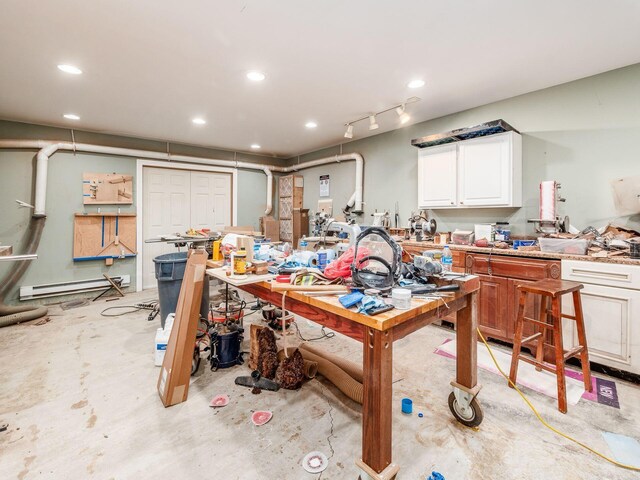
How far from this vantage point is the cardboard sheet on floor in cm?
212

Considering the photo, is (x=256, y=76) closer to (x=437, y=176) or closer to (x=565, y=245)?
(x=437, y=176)

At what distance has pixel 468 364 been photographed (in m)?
1.70

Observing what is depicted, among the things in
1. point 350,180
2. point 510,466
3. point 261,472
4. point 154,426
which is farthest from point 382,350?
point 350,180

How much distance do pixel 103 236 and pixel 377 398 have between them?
5.32 meters

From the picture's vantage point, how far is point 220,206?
19.8 feet

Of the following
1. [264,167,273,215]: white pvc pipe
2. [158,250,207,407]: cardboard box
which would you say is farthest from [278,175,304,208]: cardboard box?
[158,250,207,407]: cardboard box

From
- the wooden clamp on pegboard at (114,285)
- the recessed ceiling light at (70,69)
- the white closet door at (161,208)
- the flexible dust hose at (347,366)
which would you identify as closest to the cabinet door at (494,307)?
the flexible dust hose at (347,366)

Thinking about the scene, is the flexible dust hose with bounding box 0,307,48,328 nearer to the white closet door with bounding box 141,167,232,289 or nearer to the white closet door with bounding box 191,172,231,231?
the white closet door with bounding box 141,167,232,289

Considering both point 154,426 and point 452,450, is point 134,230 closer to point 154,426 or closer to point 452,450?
point 154,426

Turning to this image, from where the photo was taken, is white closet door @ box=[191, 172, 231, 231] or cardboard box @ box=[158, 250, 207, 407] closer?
cardboard box @ box=[158, 250, 207, 407]

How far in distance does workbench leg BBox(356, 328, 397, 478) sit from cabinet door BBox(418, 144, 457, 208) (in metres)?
2.96

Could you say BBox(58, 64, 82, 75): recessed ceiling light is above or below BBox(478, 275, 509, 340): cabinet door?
above

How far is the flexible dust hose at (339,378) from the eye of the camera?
1991 millimetres

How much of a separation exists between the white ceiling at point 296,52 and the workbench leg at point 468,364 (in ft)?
6.63
